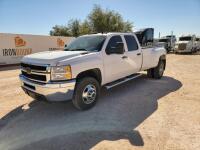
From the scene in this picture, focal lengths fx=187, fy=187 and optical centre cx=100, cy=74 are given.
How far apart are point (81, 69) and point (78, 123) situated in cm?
122

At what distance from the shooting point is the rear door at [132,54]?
607 centimetres

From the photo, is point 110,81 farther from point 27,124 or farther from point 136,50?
point 27,124

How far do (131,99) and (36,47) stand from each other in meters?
14.5

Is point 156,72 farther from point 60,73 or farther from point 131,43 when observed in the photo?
point 60,73

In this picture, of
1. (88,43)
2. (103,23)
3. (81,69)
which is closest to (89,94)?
(81,69)

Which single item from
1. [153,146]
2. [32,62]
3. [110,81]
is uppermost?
[32,62]

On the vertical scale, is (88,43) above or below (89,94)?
above

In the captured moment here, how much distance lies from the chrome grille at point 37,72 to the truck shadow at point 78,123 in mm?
954

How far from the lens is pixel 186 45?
80.9ft

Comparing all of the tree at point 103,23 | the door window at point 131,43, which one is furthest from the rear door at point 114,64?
the tree at point 103,23

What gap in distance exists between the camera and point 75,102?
14.7 ft

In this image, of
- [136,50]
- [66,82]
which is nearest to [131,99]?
[136,50]

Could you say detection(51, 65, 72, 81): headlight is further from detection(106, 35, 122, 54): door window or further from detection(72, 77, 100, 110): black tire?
detection(106, 35, 122, 54): door window

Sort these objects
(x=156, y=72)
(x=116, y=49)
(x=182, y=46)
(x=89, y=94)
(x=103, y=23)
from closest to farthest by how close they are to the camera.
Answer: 1. (x=89, y=94)
2. (x=116, y=49)
3. (x=156, y=72)
4. (x=182, y=46)
5. (x=103, y=23)
